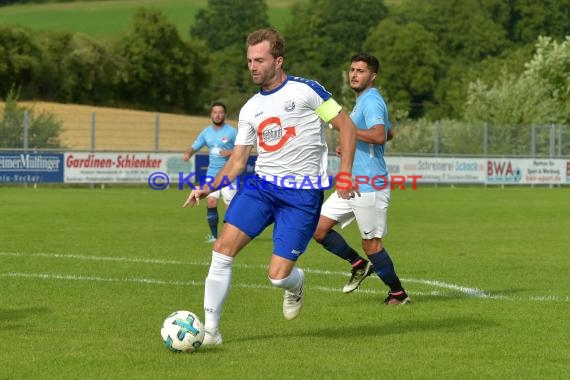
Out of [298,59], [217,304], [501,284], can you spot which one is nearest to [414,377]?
[217,304]

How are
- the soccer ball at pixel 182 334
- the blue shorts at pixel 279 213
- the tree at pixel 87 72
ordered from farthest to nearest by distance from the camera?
1. the tree at pixel 87 72
2. the blue shorts at pixel 279 213
3. the soccer ball at pixel 182 334

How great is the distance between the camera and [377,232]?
1019 centimetres

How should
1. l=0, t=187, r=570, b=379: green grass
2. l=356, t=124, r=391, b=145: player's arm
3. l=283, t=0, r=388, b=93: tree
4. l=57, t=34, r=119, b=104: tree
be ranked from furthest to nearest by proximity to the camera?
l=283, t=0, r=388, b=93: tree
l=57, t=34, r=119, b=104: tree
l=356, t=124, r=391, b=145: player's arm
l=0, t=187, r=570, b=379: green grass

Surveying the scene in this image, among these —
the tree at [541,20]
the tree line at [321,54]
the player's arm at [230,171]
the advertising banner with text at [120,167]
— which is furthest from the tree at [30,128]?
the tree at [541,20]

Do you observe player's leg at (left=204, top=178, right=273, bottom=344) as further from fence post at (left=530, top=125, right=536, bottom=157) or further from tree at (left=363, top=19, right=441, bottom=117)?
tree at (left=363, top=19, right=441, bottom=117)

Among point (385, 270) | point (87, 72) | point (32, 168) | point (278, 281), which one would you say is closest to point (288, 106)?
point (278, 281)

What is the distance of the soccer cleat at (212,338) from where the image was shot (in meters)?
7.85

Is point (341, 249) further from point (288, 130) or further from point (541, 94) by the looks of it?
point (541, 94)

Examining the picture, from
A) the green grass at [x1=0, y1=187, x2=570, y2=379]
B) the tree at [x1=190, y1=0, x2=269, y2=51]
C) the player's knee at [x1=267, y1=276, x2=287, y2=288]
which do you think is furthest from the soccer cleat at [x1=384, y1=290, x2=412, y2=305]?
the tree at [x1=190, y1=0, x2=269, y2=51]

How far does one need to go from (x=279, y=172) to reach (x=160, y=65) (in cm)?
8260

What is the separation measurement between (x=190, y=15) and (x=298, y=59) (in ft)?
53.5

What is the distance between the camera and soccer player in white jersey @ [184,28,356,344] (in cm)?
799

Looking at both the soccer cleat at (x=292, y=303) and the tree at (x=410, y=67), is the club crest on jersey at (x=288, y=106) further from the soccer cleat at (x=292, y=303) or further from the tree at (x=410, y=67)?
the tree at (x=410, y=67)

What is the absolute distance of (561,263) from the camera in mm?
14070
